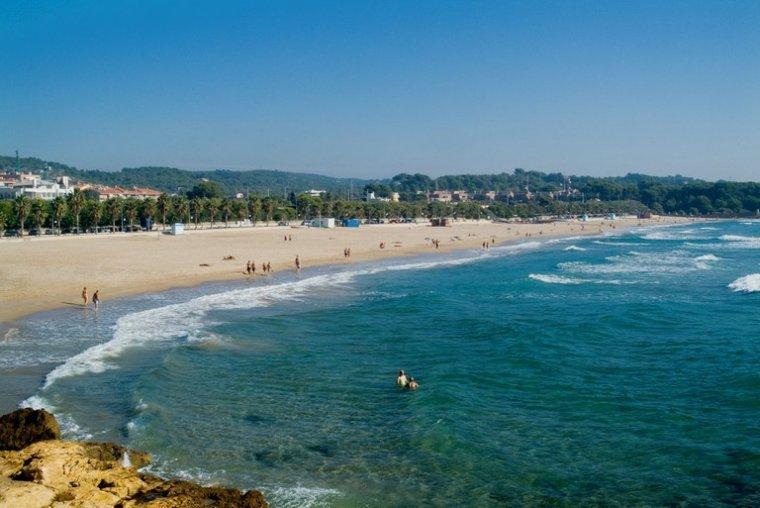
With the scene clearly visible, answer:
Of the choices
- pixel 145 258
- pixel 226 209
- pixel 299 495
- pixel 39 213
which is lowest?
pixel 299 495

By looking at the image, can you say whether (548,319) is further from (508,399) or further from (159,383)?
(159,383)

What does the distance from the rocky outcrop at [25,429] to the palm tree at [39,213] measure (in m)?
61.6

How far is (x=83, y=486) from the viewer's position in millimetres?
9367

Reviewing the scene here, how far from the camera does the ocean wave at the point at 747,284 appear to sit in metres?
35.7

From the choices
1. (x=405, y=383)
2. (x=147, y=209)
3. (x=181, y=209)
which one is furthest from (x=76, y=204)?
(x=405, y=383)

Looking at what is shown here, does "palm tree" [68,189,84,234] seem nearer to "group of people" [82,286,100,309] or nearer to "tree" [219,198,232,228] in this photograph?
"tree" [219,198,232,228]

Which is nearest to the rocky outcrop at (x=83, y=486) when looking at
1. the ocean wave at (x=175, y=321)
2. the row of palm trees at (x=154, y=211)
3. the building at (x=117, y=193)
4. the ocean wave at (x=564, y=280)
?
the ocean wave at (x=175, y=321)

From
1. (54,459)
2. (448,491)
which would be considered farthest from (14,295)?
(448,491)

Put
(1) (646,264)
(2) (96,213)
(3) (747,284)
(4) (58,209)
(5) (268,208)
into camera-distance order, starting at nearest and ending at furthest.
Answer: (3) (747,284), (1) (646,264), (4) (58,209), (2) (96,213), (5) (268,208)

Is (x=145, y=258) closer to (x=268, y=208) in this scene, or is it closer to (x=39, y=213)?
(x=39, y=213)

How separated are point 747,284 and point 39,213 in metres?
63.6

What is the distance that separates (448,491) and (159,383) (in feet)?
30.7

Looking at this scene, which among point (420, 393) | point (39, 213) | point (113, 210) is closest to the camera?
point (420, 393)

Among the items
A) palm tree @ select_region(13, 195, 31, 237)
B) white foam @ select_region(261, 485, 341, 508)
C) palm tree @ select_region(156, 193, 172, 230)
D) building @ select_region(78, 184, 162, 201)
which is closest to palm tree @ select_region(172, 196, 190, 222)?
palm tree @ select_region(156, 193, 172, 230)
